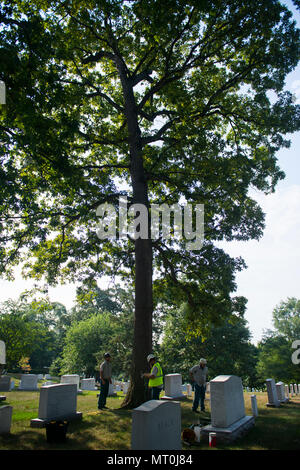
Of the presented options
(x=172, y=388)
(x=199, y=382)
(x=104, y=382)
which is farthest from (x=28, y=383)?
(x=199, y=382)

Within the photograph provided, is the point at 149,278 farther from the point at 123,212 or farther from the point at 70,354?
the point at 70,354

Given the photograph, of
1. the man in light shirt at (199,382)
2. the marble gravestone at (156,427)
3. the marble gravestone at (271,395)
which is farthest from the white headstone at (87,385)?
the marble gravestone at (156,427)

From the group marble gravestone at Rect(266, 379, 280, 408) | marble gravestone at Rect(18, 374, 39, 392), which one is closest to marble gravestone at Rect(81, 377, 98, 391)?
marble gravestone at Rect(18, 374, 39, 392)

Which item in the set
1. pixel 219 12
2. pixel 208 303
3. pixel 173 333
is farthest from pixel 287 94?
pixel 173 333

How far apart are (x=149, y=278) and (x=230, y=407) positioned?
220 inches

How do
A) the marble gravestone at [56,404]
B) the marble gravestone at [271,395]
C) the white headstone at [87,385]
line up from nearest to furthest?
the marble gravestone at [56,404] < the marble gravestone at [271,395] < the white headstone at [87,385]

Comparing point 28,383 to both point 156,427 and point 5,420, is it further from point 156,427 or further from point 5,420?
point 156,427

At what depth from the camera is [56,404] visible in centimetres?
884

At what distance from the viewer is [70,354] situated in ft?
130

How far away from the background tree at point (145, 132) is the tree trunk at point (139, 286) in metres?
Result: 0.05

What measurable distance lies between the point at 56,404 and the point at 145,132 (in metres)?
14.0

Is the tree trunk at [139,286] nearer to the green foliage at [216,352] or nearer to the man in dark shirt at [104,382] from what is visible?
the man in dark shirt at [104,382]

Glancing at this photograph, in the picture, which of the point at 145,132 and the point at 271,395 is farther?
the point at 145,132

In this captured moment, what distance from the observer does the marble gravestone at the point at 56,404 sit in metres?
8.42
